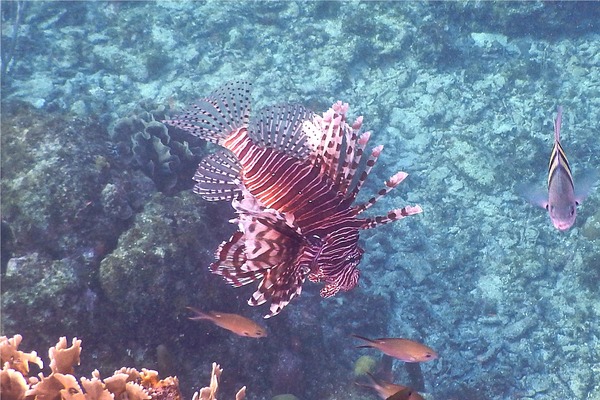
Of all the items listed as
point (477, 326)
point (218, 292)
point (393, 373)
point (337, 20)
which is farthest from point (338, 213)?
point (337, 20)

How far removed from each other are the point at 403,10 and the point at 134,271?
9.41 m

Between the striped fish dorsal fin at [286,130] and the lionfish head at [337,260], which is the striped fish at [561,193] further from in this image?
the striped fish dorsal fin at [286,130]

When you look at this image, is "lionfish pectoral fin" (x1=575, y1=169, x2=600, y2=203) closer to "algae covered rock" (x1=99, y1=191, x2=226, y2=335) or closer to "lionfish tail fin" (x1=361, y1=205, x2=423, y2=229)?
"lionfish tail fin" (x1=361, y1=205, x2=423, y2=229)

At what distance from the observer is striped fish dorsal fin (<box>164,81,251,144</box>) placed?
378cm

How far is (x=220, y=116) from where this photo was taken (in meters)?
3.89

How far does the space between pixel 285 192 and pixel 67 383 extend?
69.0 inches

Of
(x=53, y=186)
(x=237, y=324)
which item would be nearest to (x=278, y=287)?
(x=237, y=324)

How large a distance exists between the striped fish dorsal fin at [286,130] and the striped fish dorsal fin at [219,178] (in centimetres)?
30

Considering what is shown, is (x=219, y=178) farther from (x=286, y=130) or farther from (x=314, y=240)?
(x=314, y=240)

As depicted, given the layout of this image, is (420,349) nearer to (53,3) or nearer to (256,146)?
(256,146)

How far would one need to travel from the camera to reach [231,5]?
35.6 feet

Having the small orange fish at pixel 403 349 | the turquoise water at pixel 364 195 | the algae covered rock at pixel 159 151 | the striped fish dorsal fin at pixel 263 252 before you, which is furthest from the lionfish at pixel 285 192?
the algae covered rock at pixel 159 151

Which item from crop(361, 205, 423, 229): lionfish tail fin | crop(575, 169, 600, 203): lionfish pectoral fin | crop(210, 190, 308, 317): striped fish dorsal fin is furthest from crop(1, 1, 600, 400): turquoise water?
crop(575, 169, 600, 203): lionfish pectoral fin

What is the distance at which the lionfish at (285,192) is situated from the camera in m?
2.55
